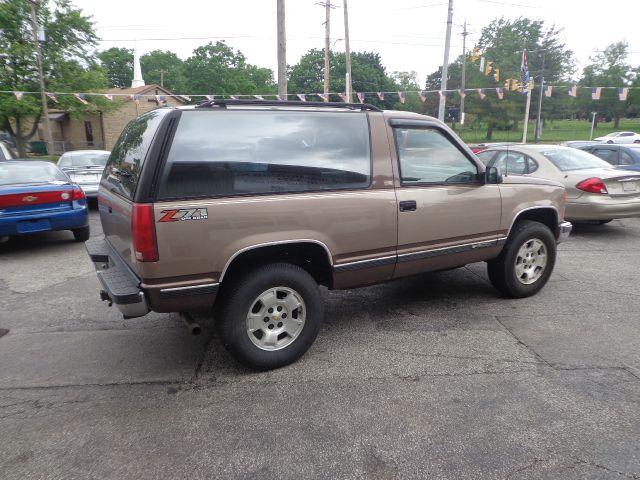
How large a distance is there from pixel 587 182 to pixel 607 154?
4141 mm

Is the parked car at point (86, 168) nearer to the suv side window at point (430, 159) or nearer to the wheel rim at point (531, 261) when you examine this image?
the suv side window at point (430, 159)

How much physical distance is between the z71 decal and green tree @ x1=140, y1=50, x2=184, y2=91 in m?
74.6

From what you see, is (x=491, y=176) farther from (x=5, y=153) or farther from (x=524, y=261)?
(x=5, y=153)

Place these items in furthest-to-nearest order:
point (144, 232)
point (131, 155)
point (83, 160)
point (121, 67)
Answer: point (121, 67) < point (83, 160) < point (131, 155) < point (144, 232)

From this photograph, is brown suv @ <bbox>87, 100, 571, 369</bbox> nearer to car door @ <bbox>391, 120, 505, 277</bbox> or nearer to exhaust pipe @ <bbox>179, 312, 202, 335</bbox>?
car door @ <bbox>391, 120, 505, 277</bbox>

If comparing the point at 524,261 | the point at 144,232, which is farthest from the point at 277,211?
the point at 524,261

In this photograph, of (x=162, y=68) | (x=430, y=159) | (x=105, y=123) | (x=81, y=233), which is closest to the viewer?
(x=430, y=159)

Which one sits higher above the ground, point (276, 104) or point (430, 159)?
point (276, 104)

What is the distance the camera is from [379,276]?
12.8 feet

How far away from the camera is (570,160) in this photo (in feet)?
26.7

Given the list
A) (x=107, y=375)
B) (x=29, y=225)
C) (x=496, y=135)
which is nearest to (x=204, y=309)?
(x=107, y=375)

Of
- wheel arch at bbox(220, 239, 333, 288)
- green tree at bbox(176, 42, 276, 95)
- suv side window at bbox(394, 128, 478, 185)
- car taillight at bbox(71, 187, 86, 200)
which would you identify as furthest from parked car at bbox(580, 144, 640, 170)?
green tree at bbox(176, 42, 276, 95)

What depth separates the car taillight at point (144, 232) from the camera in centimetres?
286

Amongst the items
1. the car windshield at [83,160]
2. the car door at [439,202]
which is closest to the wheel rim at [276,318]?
the car door at [439,202]
